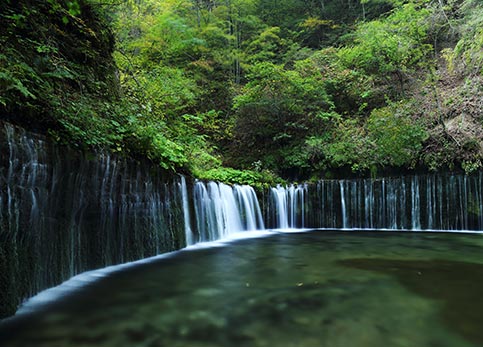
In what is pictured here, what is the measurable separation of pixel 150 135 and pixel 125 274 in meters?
2.55

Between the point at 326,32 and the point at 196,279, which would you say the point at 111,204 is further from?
the point at 326,32

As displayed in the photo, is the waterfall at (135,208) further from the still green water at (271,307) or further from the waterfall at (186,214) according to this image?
the still green water at (271,307)

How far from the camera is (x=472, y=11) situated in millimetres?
14484

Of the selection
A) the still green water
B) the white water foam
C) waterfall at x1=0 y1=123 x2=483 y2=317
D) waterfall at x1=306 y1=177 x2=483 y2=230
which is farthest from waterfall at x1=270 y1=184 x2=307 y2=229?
the still green water

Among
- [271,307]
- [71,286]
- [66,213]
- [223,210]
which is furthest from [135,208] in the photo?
[223,210]

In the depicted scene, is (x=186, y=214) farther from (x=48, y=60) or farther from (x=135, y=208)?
(x=48, y=60)

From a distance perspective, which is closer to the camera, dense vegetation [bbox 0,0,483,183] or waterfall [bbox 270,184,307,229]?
dense vegetation [bbox 0,0,483,183]

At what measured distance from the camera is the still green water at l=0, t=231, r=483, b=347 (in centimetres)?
265

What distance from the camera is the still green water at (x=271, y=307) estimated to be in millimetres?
2648

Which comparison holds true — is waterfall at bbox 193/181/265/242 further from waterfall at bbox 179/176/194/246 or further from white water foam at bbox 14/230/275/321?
white water foam at bbox 14/230/275/321

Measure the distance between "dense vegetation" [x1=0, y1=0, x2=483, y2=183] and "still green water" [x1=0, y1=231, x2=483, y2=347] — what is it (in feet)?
6.96

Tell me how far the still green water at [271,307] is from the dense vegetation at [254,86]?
6.96ft

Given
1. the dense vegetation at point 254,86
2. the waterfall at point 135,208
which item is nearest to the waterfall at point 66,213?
the waterfall at point 135,208

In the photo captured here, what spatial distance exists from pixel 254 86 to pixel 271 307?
13.5m
